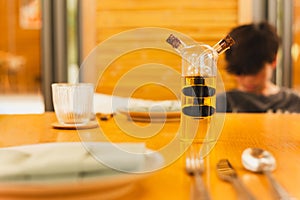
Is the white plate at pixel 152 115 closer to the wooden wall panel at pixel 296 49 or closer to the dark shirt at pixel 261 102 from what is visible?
the dark shirt at pixel 261 102

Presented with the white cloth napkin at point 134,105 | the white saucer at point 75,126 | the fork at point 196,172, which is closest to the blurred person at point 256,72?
the white cloth napkin at point 134,105

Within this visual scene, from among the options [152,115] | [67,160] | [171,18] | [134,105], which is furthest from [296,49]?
[67,160]

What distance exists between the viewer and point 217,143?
966 mm

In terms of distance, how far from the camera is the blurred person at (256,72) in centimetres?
A: 238

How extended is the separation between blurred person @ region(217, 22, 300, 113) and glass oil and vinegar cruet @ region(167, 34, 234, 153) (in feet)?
4.56

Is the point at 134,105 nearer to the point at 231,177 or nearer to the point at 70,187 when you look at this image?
the point at 231,177

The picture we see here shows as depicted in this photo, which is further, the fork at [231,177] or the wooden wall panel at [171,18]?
the wooden wall panel at [171,18]

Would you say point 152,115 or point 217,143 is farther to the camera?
point 152,115

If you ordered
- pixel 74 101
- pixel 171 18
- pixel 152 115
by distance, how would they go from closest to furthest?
pixel 74 101 → pixel 152 115 → pixel 171 18

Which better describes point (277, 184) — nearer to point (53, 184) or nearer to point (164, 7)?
point (53, 184)

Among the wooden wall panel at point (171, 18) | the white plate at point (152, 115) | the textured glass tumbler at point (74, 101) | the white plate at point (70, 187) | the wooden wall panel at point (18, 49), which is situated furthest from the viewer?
the wooden wall panel at point (18, 49)

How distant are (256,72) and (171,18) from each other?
89 cm

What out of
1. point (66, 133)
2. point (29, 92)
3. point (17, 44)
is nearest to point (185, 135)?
point (66, 133)

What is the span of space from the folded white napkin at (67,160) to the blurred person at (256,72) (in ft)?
5.63
